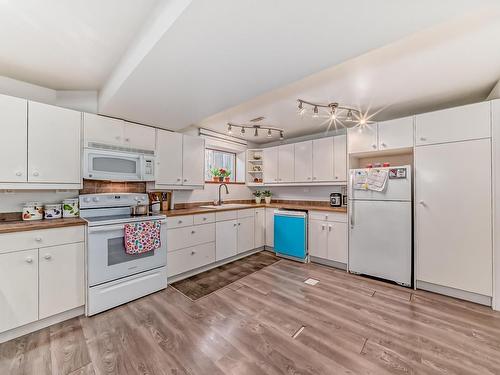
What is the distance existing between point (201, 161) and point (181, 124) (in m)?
0.68

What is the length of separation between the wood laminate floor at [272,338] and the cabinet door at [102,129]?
6.13ft

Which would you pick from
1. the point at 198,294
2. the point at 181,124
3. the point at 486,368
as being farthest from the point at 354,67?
the point at 198,294

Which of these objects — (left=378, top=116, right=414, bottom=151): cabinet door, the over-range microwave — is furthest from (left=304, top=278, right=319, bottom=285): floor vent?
the over-range microwave

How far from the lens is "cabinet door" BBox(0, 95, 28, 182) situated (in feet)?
6.31

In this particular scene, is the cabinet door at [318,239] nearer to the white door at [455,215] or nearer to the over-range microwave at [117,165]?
the white door at [455,215]

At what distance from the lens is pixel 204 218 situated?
318 centimetres

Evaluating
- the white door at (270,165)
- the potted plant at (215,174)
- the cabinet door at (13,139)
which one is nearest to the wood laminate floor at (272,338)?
the cabinet door at (13,139)

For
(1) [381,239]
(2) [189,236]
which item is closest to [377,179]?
(1) [381,239]

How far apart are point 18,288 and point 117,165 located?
56.1 inches

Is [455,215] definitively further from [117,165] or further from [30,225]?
[30,225]

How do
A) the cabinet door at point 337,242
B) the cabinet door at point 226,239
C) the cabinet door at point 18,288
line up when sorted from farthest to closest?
the cabinet door at point 226,239, the cabinet door at point 337,242, the cabinet door at point 18,288

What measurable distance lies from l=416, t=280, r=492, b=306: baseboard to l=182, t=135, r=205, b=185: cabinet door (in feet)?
10.9

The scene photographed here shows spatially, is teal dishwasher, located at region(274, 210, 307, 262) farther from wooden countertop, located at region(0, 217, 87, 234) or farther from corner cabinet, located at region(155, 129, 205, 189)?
wooden countertop, located at region(0, 217, 87, 234)

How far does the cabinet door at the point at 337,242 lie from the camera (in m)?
3.25
